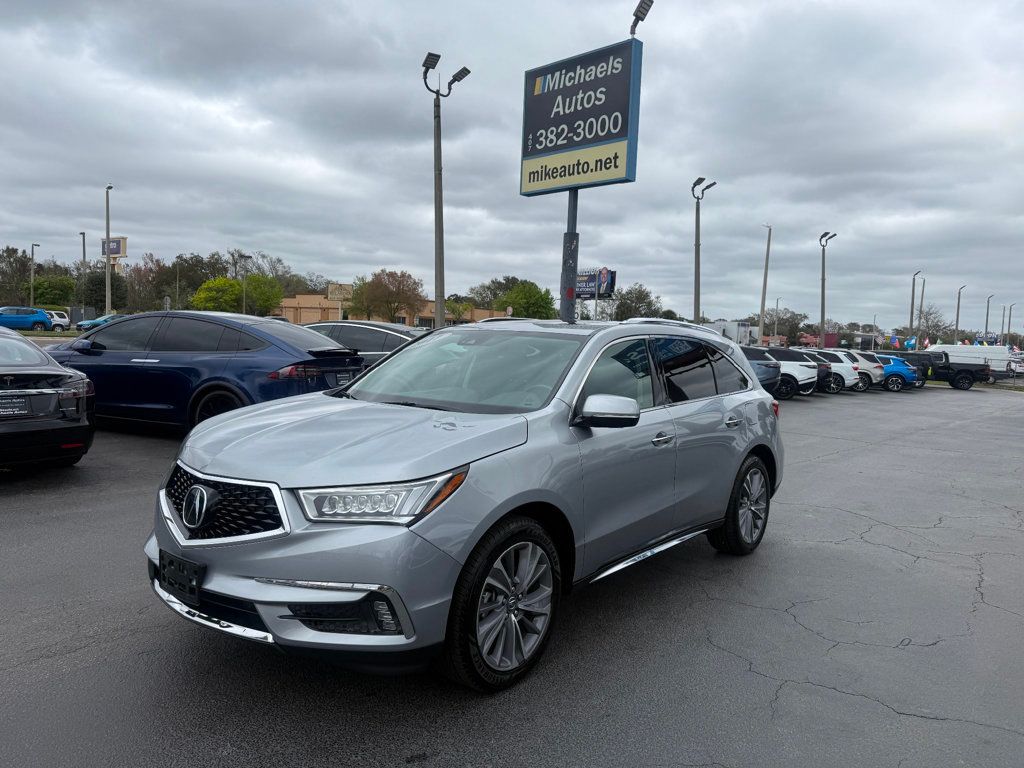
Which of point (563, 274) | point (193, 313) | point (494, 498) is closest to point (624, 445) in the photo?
point (494, 498)

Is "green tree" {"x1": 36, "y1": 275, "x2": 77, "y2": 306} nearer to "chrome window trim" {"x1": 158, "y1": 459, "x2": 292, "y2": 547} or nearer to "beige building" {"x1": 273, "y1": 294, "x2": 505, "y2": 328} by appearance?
"beige building" {"x1": 273, "y1": 294, "x2": 505, "y2": 328}

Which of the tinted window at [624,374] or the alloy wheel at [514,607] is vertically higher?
the tinted window at [624,374]

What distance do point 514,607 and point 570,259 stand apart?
12402 millimetres

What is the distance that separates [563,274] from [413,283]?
233ft

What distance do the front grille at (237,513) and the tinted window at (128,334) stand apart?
6.83 metres

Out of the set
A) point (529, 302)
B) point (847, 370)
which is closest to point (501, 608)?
point (847, 370)

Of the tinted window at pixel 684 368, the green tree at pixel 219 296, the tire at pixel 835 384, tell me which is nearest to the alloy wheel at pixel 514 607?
the tinted window at pixel 684 368

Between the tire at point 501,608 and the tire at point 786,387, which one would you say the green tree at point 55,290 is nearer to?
the tire at point 786,387

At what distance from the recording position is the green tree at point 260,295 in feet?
283

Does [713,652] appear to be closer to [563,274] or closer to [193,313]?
[193,313]

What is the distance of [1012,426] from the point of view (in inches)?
693

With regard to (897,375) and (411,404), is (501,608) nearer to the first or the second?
(411,404)

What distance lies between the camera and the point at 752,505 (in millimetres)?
5523

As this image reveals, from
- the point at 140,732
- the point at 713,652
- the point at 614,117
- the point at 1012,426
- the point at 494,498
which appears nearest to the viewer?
the point at 140,732
